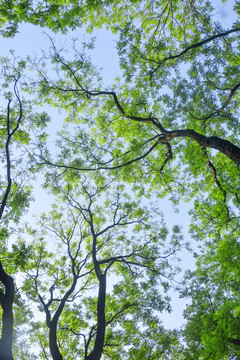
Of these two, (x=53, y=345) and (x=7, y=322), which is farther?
(x=53, y=345)

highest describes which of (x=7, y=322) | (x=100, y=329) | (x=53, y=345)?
(x=100, y=329)

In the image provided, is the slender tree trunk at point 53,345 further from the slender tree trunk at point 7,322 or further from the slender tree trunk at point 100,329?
the slender tree trunk at point 7,322

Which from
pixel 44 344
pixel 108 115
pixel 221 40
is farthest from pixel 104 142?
pixel 44 344

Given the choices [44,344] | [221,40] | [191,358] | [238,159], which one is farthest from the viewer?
[44,344]

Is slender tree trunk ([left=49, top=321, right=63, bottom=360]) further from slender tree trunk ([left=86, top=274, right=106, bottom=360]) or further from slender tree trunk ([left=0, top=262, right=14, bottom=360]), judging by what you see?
slender tree trunk ([left=0, top=262, right=14, bottom=360])

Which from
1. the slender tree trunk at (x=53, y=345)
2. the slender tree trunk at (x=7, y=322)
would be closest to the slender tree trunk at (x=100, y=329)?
the slender tree trunk at (x=53, y=345)

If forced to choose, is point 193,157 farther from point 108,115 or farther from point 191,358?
point 191,358

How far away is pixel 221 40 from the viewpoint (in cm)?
935

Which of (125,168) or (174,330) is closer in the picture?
(125,168)

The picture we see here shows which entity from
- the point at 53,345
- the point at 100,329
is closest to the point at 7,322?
the point at 53,345

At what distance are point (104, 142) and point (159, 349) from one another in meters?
10.3

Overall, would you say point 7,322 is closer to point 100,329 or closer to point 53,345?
point 53,345

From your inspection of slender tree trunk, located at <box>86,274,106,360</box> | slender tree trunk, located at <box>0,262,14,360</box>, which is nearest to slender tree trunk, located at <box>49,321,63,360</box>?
slender tree trunk, located at <box>86,274,106,360</box>

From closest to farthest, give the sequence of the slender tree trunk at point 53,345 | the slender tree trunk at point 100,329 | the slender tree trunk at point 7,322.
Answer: the slender tree trunk at point 7,322 < the slender tree trunk at point 100,329 < the slender tree trunk at point 53,345
